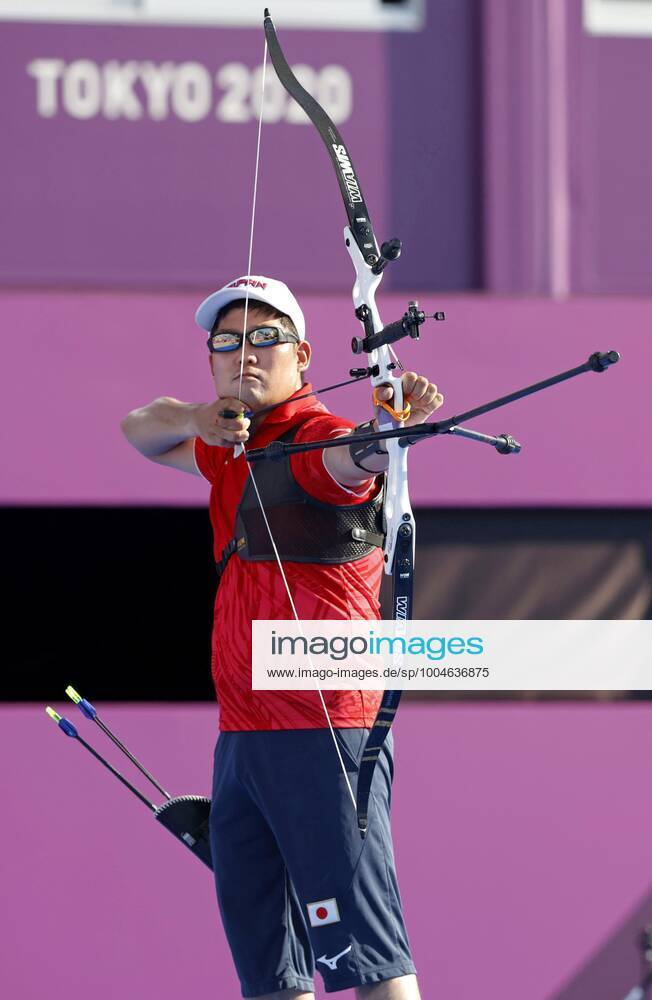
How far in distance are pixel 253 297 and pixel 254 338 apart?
70 mm

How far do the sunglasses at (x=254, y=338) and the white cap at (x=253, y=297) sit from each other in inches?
1.8

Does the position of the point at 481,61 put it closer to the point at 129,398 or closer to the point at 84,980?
the point at 129,398

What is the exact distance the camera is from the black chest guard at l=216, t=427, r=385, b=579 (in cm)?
235

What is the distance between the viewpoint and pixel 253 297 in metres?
2.47

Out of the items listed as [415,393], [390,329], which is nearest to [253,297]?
[390,329]

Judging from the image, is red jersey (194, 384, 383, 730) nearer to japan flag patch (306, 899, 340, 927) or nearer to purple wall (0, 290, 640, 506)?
japan flag patch (306, 899, 340, 927)

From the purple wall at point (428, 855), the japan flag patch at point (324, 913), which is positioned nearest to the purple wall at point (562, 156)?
the purple wall at point (428, 855)

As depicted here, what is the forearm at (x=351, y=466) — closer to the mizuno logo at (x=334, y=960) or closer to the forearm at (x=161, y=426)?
the forearm at (x=161, y=426)

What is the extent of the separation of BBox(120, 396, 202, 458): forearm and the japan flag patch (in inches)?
31.7

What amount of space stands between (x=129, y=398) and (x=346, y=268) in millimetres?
865

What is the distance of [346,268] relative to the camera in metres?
4.79

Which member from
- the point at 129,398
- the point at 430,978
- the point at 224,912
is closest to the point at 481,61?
the point at 129,398

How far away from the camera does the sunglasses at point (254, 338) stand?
2451 millimetres

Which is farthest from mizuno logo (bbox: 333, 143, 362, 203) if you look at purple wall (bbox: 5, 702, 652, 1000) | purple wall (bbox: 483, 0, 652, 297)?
purple wall (bbox: 483, 0, 652, 297)
